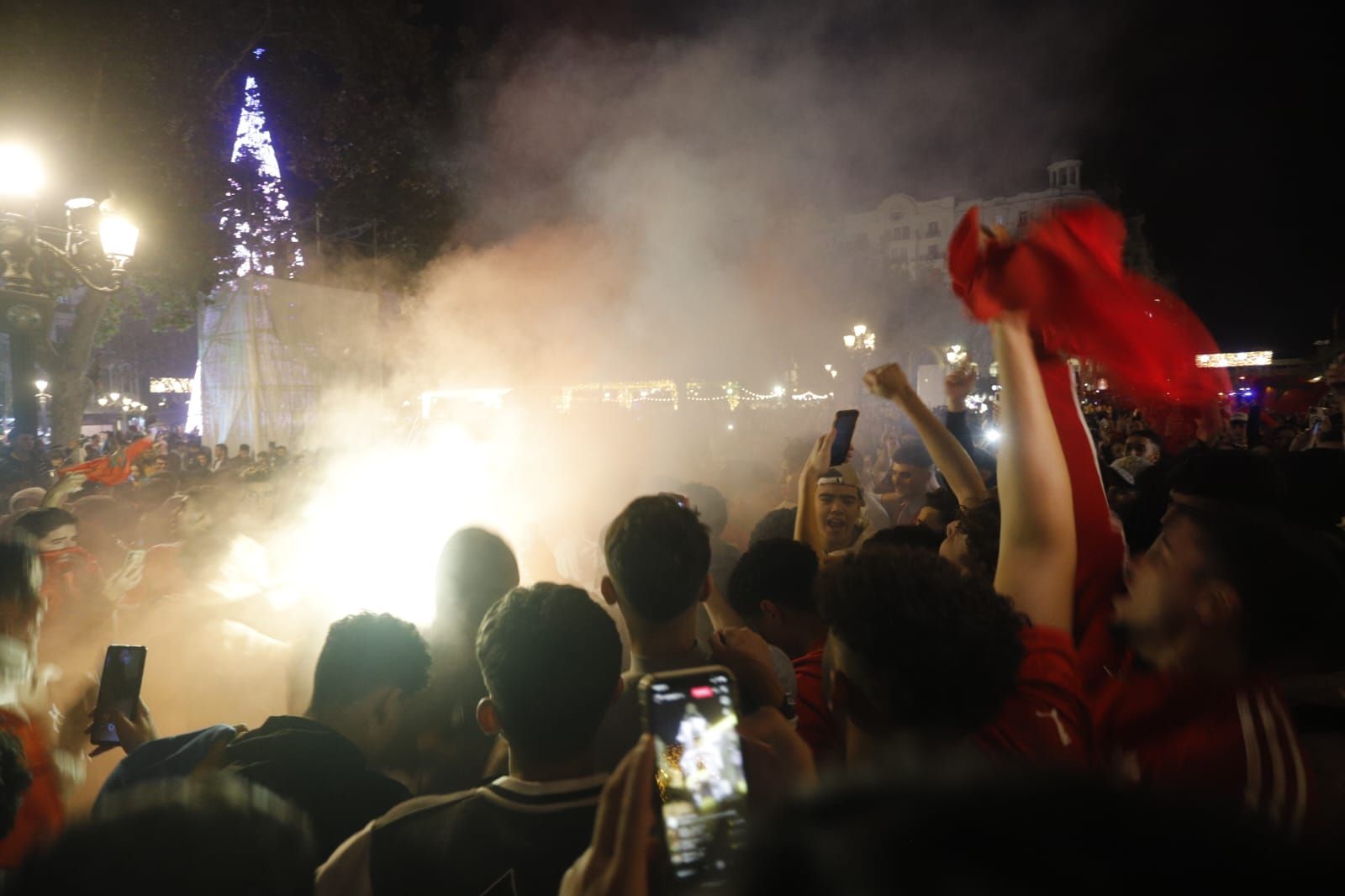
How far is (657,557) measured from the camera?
228 cm

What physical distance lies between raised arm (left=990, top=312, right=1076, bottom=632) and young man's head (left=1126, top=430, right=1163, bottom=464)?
7039 millimetres

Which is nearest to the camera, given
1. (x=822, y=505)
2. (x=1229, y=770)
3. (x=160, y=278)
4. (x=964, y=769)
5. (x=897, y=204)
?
(x=964, y=769)

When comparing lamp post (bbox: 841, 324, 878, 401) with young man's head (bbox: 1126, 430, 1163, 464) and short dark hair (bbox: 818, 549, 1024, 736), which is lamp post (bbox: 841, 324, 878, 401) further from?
short dark hair (bbox: 818, 549, 1024, 736)

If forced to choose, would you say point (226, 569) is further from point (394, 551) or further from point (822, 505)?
point (822, 505)

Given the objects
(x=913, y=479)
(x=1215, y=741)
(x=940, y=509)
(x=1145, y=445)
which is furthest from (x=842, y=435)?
(x=1145, y=445)

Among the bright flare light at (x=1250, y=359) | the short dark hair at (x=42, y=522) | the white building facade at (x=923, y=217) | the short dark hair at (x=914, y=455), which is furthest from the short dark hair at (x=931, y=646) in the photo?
the white building facade at (x=923, y=217)

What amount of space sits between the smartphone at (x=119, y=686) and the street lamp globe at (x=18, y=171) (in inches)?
233

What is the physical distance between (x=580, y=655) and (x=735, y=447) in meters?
13.1

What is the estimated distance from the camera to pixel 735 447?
1480 cm

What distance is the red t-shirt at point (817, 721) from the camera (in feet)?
6.14

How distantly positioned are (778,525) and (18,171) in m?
7.05

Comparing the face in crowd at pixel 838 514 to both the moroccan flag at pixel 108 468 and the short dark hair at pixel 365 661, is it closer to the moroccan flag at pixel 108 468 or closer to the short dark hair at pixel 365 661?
the short dark hair at pixel 365 661

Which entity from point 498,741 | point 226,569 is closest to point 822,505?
point 498,741

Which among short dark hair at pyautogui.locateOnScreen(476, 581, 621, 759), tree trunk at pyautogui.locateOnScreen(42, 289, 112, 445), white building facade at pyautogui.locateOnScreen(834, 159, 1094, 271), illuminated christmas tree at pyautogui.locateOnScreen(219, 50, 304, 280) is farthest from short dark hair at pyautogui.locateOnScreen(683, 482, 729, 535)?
white building facade at pyautogui.locateOnScreen(834, 159, 1094, 271)
